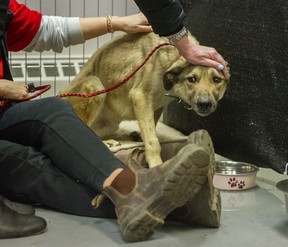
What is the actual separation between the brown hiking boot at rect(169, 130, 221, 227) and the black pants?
0.26m

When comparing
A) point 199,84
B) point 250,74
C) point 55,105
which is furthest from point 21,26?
point 250,74

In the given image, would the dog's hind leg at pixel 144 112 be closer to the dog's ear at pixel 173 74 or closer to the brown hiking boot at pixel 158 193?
the dog's ear at pixel 173 74

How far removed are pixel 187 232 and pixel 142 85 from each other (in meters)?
0.93

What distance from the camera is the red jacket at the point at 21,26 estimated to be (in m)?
2.41

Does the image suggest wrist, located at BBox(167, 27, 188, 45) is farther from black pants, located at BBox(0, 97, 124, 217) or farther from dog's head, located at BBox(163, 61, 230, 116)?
black pants, located at BBox(0, 97, 124, 217)

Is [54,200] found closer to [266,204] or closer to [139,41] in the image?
[266,204]

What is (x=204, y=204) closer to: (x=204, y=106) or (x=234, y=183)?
(x=234, y=183)

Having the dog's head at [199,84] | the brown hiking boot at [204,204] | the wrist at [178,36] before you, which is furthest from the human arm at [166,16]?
the brown hiking boot at [204,204]

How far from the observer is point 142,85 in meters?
2.63

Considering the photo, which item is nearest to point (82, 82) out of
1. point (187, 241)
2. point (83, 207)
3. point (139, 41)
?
point (139, 41)

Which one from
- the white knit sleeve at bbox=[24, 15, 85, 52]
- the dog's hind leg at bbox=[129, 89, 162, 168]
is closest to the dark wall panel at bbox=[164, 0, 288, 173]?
the dog's hind leg at bbox=[129, 89, 162, 168]

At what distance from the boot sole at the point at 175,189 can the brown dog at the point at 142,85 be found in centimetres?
46

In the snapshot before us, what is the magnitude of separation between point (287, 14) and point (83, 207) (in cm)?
113

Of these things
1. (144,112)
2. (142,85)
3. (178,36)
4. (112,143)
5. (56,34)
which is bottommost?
(112,143)
